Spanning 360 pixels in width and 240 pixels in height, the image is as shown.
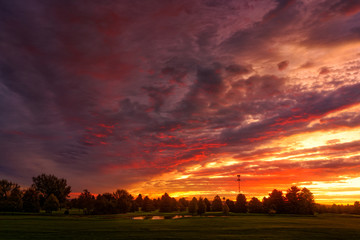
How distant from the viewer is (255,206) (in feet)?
427

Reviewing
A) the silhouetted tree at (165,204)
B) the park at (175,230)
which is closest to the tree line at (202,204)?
the silhouetted tree at (165,204)

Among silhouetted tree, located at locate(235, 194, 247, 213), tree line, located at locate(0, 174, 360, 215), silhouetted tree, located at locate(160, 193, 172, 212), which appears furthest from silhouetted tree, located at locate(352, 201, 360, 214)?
silhouetted tree, located at locate(160, 193, 172, 212)

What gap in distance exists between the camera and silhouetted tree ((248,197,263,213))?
424 ft

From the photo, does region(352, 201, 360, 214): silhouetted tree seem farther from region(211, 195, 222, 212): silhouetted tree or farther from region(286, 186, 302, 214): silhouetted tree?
region(211, 195, 222, 212): silhouetted tree

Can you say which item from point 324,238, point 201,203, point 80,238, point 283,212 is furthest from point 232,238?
point 283,212

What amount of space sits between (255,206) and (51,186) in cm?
13416

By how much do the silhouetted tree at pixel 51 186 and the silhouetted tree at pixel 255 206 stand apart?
123 m

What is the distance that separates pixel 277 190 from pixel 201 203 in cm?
4338

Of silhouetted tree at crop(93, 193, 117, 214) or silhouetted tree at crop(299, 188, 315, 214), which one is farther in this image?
silhouetted tree at crop(93, 193, 117, 214)

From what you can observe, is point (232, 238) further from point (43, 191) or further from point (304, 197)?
point (43, 191)

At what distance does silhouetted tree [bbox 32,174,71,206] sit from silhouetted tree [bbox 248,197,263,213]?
123 meters

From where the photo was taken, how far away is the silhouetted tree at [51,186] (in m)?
160

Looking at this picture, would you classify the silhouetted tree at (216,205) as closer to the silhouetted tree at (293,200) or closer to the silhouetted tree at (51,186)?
the silhouetted tree at (293,200)

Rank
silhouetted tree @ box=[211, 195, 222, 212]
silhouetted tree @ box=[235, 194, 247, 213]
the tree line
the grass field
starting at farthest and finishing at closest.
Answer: silhouetted tree @ box=[211, 195, 222, 212] → silhouetted tree @ box=[235, 194, 247, 213] → the tree line → the grass field
